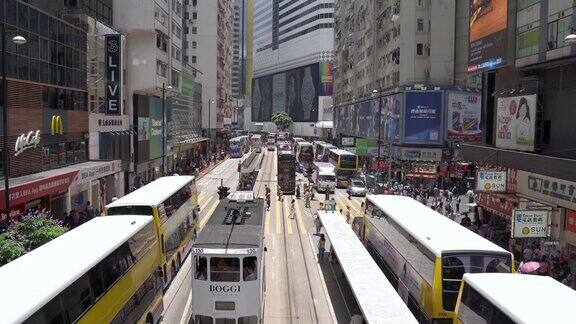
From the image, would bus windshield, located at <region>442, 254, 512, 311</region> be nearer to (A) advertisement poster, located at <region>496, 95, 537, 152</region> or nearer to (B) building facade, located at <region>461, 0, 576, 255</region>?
(B) building facade, located at <region>461, 0, 576, 255</region>

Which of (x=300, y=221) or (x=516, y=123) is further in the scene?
(x=300, y=221)

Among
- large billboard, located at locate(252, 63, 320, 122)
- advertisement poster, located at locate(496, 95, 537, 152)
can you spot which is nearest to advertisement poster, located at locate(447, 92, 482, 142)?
advertisement poster, located at locate(496, 95, 537, 152)

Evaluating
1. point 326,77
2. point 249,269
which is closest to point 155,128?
point 249,269

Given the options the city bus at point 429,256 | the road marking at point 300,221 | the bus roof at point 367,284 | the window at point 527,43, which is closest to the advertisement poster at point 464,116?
the road marking at point 300,221

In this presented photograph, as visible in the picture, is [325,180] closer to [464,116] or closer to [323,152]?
[464,116]

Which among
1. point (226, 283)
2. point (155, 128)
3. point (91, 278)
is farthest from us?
point (155, 128)

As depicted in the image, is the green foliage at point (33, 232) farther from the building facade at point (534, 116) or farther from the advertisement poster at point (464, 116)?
the advertisement poster at point (464, 116)
